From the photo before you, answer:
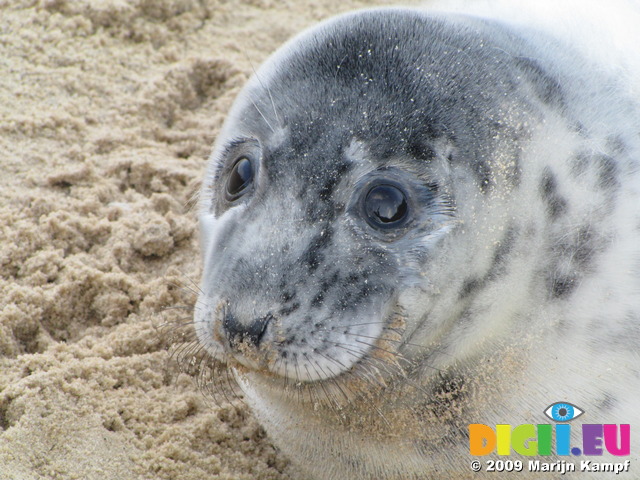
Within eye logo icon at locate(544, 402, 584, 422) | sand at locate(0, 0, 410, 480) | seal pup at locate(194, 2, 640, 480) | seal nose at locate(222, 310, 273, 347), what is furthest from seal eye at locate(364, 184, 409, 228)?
sand at locate(0, 0, 410, 480)

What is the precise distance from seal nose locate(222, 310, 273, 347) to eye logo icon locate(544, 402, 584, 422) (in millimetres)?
831

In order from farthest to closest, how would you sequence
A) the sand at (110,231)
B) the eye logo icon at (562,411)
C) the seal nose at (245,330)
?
the sand at (110,231)
the eye logo icon at (562,411)
the seal nose at (245,330)

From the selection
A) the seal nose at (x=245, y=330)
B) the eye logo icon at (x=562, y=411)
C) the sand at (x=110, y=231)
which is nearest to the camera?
the seal nose at (x=245, y=330)

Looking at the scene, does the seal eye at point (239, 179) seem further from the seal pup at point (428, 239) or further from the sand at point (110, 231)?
the sand at point (110, 231)

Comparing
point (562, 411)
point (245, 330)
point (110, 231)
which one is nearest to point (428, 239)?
point (245, 330)

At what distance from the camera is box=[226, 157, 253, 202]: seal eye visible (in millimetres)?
2080

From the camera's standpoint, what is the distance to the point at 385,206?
1882mm

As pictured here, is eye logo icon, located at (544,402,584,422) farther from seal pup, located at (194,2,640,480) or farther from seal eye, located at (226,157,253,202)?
seal eye, located at (226,157,253,202)

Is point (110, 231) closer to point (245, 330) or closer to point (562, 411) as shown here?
point (245, 330)

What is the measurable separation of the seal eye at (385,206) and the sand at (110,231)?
1.04 meters

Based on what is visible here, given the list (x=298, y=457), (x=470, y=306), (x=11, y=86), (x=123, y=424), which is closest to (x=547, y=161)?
(x=470, y=306)

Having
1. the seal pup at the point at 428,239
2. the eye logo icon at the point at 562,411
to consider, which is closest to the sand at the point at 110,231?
the seal pup at the point at 428,239

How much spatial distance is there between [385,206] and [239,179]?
463mm

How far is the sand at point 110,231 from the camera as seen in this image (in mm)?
2336
